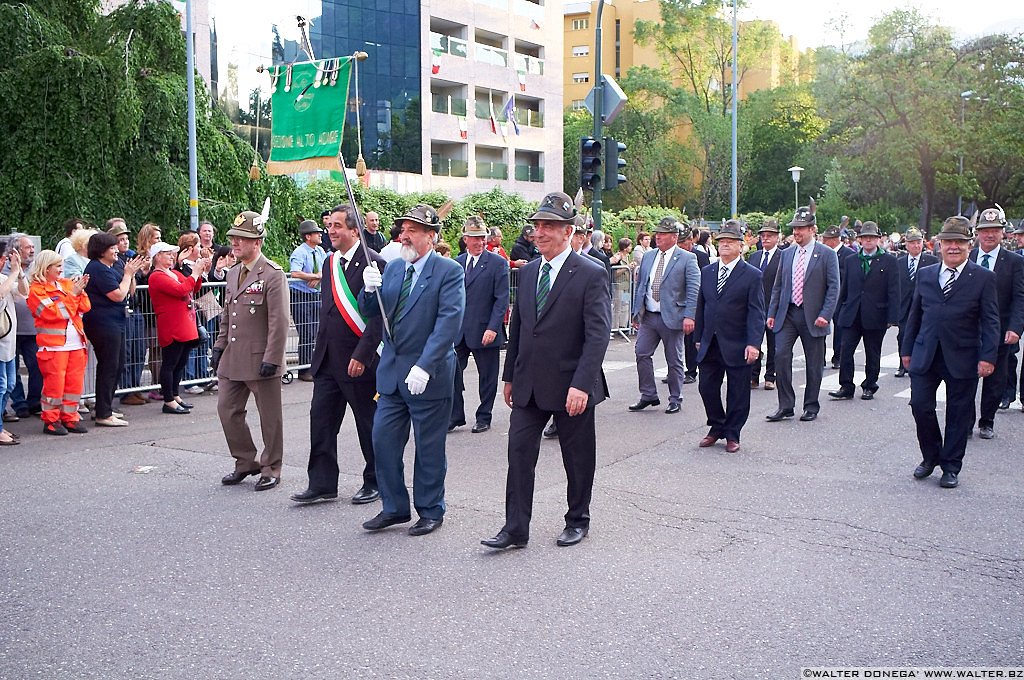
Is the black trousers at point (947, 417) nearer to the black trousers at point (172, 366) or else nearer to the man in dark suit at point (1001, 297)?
the man in dark suit at point (1001, 297)

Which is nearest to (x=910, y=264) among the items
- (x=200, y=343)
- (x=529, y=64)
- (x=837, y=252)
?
(x=837, y=252)

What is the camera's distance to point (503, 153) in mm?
54094

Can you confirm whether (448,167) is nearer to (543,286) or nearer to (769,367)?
(769,367)

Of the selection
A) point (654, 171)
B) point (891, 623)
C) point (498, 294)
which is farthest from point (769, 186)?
point (891, 623)

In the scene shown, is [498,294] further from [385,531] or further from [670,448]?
[385,531]

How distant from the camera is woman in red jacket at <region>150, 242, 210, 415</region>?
1136 centimetres

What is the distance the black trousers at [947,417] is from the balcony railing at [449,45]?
42966mm

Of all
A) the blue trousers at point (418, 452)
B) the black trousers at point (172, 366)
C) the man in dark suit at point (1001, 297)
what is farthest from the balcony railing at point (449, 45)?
the blue trousers at point (418, 452)

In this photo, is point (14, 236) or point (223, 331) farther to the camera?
point (14, 236)

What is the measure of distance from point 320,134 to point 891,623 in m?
4.76

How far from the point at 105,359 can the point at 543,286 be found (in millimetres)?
6005

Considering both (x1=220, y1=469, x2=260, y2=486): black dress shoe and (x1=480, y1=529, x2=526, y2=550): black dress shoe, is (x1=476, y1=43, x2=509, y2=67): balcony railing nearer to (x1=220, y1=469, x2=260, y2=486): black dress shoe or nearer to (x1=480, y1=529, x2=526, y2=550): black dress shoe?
(x1=220, y1=469, x2=260, y2=486): black dress shoe

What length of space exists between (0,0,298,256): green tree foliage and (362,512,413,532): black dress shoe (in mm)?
12389

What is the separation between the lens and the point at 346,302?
7160mm
